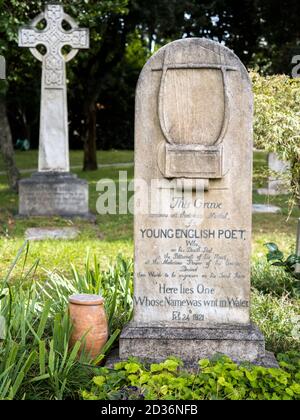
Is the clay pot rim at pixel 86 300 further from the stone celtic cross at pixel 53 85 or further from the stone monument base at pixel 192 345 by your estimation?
the stone celtic cross at pixel 53 85

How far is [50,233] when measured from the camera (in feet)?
34.1

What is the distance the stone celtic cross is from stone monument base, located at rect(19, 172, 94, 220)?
0.36 meters

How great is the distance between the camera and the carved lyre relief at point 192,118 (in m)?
4.62

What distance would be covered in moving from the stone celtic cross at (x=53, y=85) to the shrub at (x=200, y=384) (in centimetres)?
853

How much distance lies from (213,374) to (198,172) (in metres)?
1.36

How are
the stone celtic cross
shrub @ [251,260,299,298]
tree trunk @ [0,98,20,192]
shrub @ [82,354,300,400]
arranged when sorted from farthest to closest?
tree trunk @ [0,98,20,192] → the stone celtic cross → shrub @ [251,260,299,298] → shrub @ [82,354,300,400]

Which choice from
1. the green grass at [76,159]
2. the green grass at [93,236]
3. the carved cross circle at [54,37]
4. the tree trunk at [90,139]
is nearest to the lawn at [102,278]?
the green grass at [93,236]

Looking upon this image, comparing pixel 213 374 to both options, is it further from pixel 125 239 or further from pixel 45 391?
pixel 125 239

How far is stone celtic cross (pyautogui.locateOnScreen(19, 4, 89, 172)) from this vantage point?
12453 millimetres

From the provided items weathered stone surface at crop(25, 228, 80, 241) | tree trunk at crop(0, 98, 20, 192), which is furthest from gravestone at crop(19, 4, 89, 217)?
tree trunk at crop(0, 98, 20, 192)

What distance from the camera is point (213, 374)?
13.9 feet

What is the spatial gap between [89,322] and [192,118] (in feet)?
5.15

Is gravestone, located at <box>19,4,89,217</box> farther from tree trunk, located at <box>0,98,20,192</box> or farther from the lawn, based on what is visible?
tree trunk, located at <box>0,98,20,192</box>
